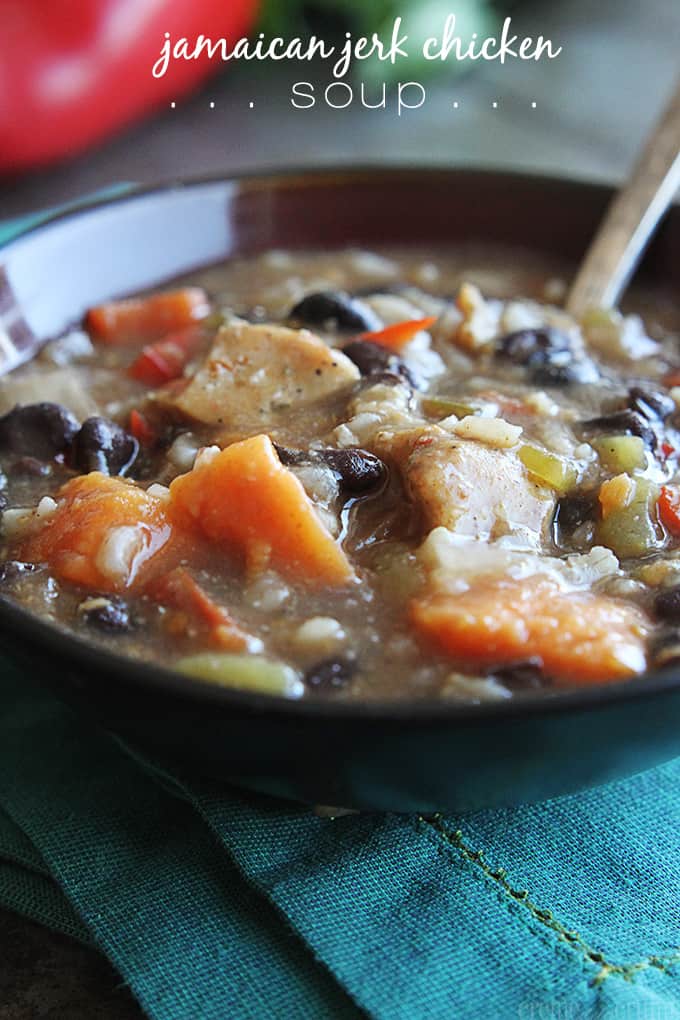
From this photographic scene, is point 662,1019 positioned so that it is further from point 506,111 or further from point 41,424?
point 506,111

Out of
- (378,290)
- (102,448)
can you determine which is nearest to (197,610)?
(102,448)

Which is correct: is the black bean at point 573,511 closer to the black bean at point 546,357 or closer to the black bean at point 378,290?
the black bean at point 546,357

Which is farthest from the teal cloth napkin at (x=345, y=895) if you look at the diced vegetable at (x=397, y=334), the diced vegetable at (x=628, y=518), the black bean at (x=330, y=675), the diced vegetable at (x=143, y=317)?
the diced vegetable at (x=143, y=317)

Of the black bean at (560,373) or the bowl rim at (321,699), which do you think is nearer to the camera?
the bowl rim at (321,699)

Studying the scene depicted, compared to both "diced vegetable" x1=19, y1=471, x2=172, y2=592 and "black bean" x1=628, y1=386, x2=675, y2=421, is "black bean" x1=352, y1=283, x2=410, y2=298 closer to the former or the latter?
"black bean" x1=628, y1=386, x2=675, y2=421

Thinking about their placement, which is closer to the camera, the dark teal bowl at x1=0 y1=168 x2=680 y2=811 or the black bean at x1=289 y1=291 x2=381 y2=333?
the dark teal bowl at x1=0 y1=168 x2=680 y2=811

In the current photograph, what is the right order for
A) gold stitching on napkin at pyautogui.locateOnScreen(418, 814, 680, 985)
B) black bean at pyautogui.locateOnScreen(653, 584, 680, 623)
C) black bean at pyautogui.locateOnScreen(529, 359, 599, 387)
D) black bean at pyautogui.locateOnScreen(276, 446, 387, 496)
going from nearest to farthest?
gold stitching on napkin at pyautogui.locateOnScreen(418, 814, 680, 985)
black bean at pyautogui.locateOnScreen(653, 584, 680, 623)
black bean at pyautogui.locateOnScreen(276, 446, 387, 496)
black bean at pyautogui.locateOnScreen(529, 359, 599, 387)

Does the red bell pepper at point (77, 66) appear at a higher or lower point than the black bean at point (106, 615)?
higher

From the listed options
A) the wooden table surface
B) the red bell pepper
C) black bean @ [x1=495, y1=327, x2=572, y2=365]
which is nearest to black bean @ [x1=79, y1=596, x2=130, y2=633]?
black bean @ [x1=495, y1=327, x2=572, y2=365]
